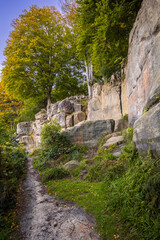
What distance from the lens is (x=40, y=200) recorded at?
461 centimetres

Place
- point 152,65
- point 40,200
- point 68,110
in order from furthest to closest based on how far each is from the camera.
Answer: point 68,110
point 152,65
point 40,200

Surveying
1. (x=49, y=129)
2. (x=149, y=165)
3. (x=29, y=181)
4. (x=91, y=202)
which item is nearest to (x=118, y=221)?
(x=91, y=202)

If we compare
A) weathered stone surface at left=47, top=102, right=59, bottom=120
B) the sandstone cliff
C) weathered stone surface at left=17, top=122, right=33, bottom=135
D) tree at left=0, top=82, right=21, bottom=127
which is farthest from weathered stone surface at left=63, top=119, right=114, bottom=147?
weathered stone surface at left=17, top=122, right=33, bottom=135

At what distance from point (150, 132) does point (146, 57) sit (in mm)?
3772

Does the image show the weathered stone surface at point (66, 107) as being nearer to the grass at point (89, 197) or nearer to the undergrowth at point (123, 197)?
the grass at point (89, 197)

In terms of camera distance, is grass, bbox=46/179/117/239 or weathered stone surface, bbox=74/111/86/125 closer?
grass, bbox=46/179/117/239

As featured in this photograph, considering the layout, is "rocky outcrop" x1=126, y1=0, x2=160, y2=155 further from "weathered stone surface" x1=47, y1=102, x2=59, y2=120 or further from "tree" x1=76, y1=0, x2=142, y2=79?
"weathered stone surface" x1=47, y1=102, x2=59, y2=120

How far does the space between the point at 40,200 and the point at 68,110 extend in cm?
1228

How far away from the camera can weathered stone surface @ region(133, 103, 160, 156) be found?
3496mm

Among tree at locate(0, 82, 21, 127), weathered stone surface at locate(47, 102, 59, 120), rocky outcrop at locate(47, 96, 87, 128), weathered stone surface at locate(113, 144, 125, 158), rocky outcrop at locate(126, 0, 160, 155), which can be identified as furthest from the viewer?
weathered stone surface at locate(47, 102, 59, 120)

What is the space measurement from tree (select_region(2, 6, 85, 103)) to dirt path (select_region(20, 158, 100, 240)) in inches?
606

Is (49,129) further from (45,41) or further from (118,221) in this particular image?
(45,41)

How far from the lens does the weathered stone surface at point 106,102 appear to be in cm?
1155

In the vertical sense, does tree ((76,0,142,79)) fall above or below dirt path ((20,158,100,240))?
above
